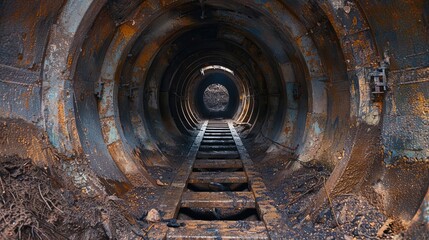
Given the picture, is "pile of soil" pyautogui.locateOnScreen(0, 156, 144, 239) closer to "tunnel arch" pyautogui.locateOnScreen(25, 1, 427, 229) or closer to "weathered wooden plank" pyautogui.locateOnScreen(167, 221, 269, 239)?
"weathered wooden plank" pyautogui.locateOnScreen(167, 221, 269, 239)

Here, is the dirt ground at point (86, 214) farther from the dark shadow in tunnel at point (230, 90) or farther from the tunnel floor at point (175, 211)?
the dark shadow in tunnel at point (230, 90)

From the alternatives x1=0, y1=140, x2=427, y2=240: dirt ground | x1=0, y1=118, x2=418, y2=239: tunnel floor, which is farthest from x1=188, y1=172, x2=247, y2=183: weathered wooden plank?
x1=0, y1=140, x2=427, y2=240: dirt ground

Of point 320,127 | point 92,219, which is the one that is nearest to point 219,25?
point 320,127

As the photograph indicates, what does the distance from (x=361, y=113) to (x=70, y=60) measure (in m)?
3.00

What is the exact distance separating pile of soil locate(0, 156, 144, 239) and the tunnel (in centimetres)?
3

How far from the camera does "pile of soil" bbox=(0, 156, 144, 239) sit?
101 inches

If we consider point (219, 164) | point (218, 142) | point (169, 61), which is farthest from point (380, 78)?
point (218, 142)

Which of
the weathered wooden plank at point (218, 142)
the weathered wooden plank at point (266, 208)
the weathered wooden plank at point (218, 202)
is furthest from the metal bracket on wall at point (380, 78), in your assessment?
the weathered wooden plank at point (218, 142)

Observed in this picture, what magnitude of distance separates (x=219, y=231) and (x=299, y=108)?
3585 millimetres

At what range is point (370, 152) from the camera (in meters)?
3.54

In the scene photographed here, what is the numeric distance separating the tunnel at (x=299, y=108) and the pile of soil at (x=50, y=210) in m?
0.03

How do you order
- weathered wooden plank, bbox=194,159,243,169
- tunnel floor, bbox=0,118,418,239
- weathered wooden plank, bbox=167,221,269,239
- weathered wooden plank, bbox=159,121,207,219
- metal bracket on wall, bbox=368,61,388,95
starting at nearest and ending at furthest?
tunnel floor, bbox=0,118,418,239, weathered wooden plank, bbox=167,221,269,239, metal bracket on wall, bbox=368,61,388,95, weathered wooden plank, bbox=159,121,207,219, weathered wooden plank, bbox=194,159,243,169

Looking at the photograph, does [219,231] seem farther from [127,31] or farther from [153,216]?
[127,31]

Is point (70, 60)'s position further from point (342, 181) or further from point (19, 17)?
point (342, 181)
